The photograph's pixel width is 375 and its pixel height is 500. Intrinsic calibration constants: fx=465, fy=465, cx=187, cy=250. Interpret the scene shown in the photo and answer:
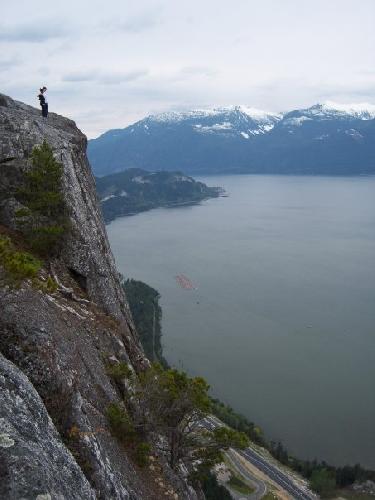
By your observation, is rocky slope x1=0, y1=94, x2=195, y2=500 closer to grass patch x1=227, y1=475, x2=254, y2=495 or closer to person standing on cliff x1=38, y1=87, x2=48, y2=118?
person standing on cliff x1=38, y1=87, x2=48, y2=118

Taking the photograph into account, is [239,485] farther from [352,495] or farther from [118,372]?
[118,372]

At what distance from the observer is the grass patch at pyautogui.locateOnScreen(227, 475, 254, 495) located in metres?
50.9

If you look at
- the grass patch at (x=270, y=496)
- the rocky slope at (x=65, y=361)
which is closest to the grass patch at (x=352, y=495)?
the grass patch at (x=270, y=496)

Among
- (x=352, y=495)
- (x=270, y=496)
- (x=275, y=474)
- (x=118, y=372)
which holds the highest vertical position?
(x=118, y=372)

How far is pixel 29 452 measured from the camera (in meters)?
6.36

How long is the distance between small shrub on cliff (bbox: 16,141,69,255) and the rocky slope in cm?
58

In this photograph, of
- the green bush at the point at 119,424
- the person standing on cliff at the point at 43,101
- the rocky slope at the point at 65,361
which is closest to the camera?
the rocky slope at the point at 65,361

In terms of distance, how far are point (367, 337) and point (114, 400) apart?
7289 centimetres

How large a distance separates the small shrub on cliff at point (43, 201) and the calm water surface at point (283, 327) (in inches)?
1986

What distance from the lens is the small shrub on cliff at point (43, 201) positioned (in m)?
17.5

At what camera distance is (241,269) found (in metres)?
119

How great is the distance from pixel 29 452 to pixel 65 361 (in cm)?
463

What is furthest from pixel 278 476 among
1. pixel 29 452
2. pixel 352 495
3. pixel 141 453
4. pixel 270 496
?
pixel 29 452

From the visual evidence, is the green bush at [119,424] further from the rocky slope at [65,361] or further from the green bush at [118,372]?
the green bush at [118,372]
